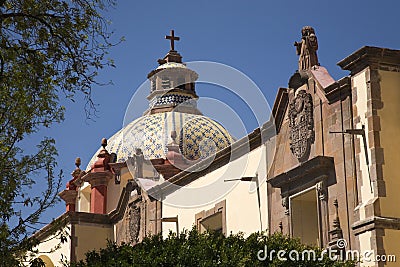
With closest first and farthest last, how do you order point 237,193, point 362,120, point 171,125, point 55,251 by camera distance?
point 362,120 < point 237,193 < point 55,251 < point 171,125

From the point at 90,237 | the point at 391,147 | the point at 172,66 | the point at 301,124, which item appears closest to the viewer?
the point at 391,147

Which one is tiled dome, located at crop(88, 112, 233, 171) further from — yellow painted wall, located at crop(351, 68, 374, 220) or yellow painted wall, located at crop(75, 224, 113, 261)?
yellow painted wall, located at crop(351, 68, 374, 220)

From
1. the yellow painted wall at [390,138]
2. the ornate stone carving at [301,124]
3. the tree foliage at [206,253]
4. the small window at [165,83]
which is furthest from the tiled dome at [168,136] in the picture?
the tree foliage at [206,253]

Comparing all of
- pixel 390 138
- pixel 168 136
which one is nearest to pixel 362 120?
pixel 390 138

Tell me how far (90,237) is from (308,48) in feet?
42.6

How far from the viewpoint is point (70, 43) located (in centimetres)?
1377

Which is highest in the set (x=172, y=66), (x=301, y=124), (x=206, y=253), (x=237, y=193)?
(x=172, y=66)

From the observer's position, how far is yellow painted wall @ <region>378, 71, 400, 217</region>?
18.8 m

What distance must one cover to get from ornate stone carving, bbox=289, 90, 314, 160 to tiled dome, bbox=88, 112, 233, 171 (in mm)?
17021

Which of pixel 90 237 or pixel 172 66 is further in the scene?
pixel 172 66

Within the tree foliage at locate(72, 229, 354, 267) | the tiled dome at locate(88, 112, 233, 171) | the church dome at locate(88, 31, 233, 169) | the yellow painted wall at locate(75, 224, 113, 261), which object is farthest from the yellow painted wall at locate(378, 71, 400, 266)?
the tiled dome at locate(88, 112, 233, 171)

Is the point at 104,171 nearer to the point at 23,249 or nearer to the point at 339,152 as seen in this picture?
the point at 339,152

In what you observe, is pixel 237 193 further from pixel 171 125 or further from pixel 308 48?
pixel 171 125

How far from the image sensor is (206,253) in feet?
53.7
